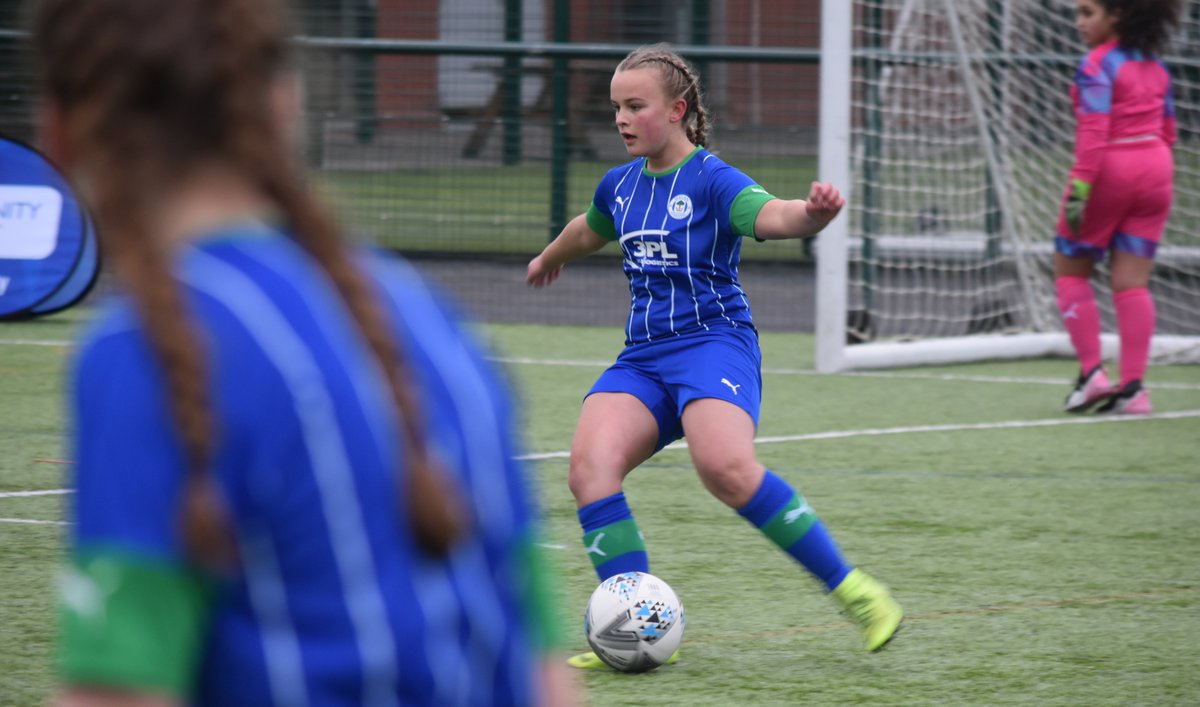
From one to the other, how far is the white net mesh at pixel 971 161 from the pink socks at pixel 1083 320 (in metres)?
1.64

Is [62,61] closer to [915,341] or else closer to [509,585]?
[509,585]

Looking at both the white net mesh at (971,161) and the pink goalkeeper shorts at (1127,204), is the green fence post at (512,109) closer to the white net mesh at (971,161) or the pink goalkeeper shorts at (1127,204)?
the white net mesh at (971,161)

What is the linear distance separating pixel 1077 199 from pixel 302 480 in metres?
6.31

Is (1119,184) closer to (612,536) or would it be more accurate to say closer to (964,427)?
(964,427)

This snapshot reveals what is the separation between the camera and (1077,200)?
6.94 meters

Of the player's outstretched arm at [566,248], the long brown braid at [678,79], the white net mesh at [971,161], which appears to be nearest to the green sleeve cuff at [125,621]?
the long brown braid at [678,79]

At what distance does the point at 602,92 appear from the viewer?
37.5ft

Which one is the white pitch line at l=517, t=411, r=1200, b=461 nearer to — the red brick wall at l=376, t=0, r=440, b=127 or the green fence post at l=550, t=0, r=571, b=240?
the green fence post at l=550, t=0, r=571, b=240

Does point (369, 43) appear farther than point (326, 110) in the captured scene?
No

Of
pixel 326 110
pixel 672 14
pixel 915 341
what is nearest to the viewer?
pixel 915 341

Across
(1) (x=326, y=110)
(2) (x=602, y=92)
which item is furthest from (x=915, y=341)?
(1) (x=326, y=110)

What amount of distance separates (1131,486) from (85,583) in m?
5.04

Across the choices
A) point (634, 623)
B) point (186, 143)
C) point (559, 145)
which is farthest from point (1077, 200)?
point (186, 143)

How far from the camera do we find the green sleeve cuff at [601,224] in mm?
4129
